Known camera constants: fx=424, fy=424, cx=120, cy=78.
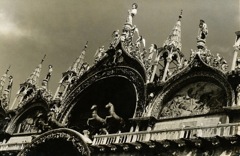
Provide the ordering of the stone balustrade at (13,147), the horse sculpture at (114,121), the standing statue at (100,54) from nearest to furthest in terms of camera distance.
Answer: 1. the horse sculpture at (114,121)
2. the stone balustrade at (13,147)
3. the standing statue at (100,54)

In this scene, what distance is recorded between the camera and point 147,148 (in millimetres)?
18391

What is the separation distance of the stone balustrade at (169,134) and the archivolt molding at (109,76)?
6.67 feet

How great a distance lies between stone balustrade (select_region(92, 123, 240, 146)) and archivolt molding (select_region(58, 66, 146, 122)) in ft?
6.67

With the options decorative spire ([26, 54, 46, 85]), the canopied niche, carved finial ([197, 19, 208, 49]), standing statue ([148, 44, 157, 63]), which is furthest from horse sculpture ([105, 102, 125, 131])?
decorative spire ([26, 54, 46, 85])

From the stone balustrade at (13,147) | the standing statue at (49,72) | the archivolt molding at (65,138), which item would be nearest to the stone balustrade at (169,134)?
the archivolt molding at (65,138)

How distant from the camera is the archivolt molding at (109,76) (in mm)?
21895

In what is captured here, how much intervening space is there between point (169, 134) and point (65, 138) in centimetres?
625

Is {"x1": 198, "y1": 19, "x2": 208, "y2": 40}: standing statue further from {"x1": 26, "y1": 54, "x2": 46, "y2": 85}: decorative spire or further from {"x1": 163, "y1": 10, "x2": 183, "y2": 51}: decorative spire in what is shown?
{"x1": 26, "y1": 54, "x2": 46, "y2": 85}: decorative spire

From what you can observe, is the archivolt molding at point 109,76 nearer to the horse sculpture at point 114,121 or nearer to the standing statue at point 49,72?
the horse sculpture at point 114,121

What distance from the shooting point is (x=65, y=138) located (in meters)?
22.1

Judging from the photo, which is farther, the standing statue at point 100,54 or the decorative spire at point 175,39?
the standing statue at point 100,54

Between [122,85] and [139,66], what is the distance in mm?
1981

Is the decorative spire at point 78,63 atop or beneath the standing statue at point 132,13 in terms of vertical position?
beneath

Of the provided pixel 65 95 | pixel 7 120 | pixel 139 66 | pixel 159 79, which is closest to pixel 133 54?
pixel 139 66
